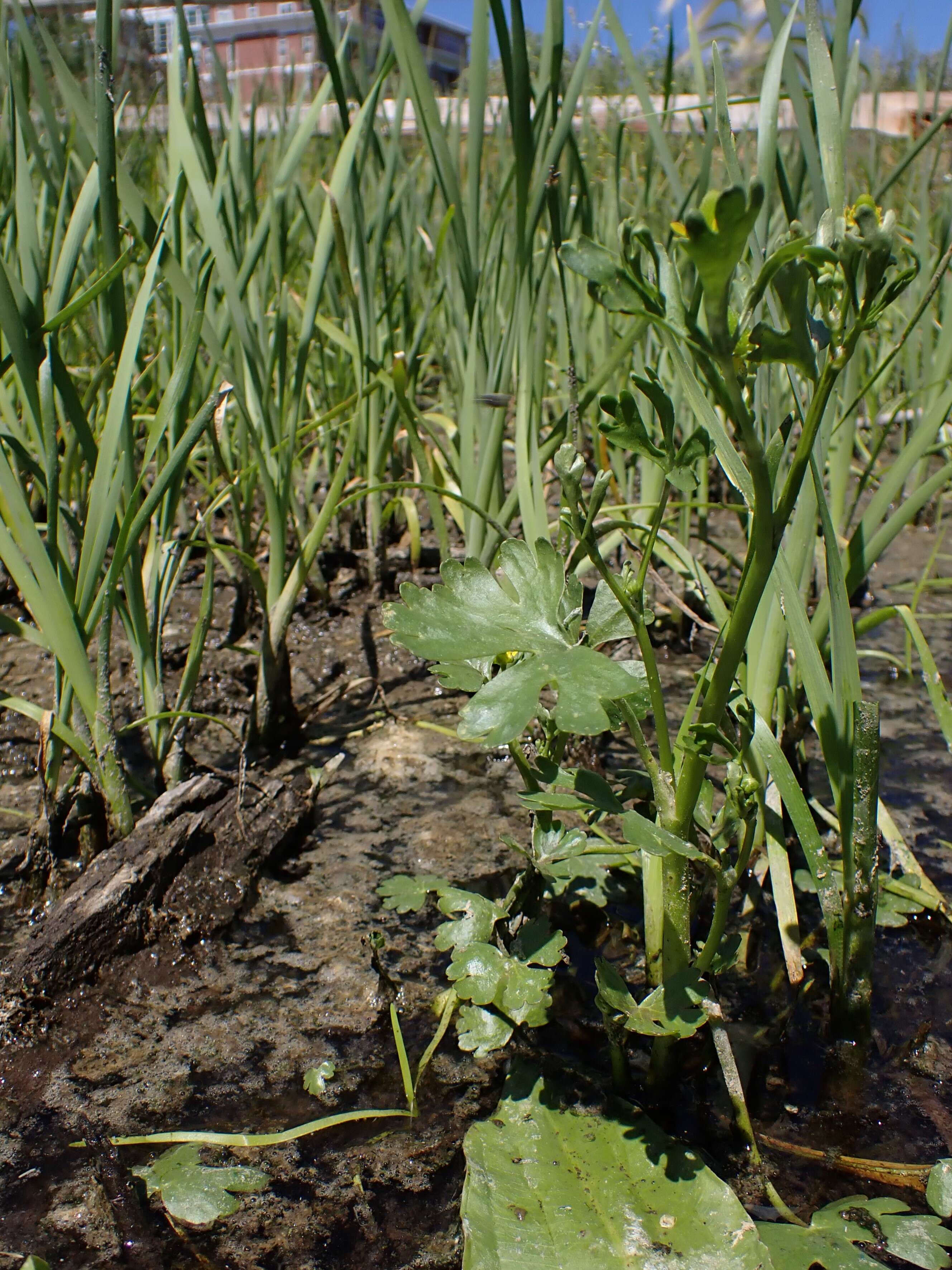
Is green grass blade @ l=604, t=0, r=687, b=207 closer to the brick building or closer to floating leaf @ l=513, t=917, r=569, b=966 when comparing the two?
the brick building

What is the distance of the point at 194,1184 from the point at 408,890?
0.25 metres

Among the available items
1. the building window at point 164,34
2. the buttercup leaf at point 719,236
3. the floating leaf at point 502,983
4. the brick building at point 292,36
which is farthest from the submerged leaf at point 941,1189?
the building window at point 164,34

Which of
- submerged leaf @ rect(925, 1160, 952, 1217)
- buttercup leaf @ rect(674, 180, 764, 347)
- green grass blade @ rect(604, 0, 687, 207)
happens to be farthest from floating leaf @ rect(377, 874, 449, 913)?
green grass blade @ rect(604, 0, 687, 207)

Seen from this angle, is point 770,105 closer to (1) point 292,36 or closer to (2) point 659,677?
(2) point 659,677

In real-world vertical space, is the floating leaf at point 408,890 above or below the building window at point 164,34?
below

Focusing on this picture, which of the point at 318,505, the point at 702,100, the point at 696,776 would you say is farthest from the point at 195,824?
the point at 318,505

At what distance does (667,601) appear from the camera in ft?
4.93

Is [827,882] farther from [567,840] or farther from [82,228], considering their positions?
[82,228]

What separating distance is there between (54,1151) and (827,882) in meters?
0.58

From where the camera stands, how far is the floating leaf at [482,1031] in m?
0.64

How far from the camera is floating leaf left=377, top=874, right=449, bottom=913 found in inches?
28.7

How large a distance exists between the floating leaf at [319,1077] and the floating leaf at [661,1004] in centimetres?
23

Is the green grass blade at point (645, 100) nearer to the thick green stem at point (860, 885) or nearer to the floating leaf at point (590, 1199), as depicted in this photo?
the thick green stem at point (860, 885)

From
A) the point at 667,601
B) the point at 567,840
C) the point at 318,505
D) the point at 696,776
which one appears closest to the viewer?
the point at 696,776
